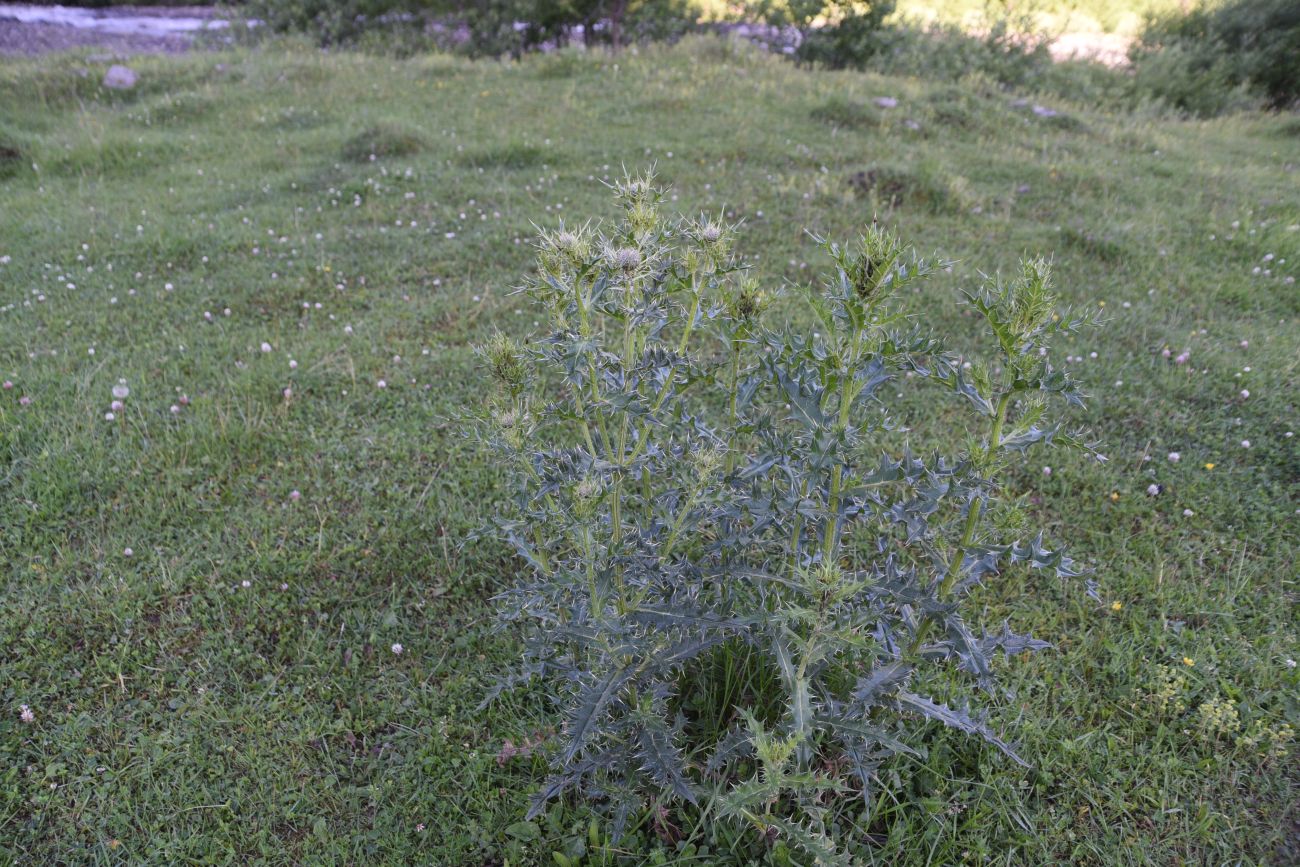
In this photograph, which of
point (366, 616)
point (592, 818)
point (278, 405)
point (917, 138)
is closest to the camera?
point (592, 818)

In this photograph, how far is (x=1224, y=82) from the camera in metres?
12.6

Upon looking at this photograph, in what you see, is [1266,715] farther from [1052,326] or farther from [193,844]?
[193,844]

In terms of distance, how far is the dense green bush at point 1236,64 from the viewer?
12.3 m

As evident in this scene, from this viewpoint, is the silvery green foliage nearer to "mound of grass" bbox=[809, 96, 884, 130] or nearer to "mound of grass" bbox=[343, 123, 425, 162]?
"mound of grass" bbox=[343, 123, 425, 162]

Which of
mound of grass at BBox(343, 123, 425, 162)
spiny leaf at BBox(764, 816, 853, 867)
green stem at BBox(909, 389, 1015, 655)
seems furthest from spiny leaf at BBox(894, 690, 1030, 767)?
mound of grass at BBox(343, 123, 425, 162)

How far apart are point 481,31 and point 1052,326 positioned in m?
14.9

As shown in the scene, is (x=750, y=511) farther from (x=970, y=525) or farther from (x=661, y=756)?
(x=661, y=756)

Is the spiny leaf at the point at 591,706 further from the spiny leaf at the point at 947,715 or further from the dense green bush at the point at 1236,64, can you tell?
the dense green bush at the point at 1236,64

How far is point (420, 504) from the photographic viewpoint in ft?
11.5

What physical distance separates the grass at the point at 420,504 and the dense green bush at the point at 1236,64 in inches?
239

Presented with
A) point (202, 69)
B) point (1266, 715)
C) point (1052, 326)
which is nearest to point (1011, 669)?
point (1266, 715)

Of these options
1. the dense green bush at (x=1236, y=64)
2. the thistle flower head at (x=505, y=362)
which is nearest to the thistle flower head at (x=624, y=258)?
the thistle flower head at (x=505, y=362)

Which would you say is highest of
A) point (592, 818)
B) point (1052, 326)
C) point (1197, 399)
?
point (1052, 326)

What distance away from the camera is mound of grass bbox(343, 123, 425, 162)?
7457 mm
